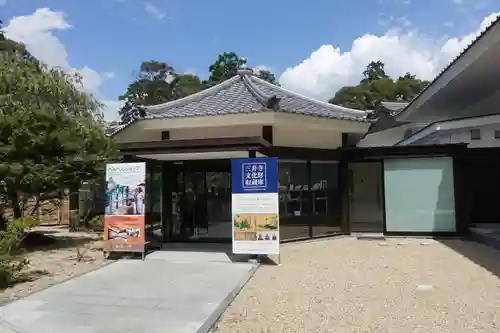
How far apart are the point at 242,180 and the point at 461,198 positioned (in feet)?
21.8

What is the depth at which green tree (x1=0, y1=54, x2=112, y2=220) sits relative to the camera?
33.1 ft

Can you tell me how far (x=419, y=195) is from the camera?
41.4ft

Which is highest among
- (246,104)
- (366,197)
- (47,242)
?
(246,104)

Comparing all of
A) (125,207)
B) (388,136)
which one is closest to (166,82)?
(388,136)

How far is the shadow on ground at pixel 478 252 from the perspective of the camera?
8.44m

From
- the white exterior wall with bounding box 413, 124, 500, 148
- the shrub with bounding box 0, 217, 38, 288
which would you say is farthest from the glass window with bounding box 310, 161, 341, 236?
the shrub with bounding box 0, 217, 38, 288

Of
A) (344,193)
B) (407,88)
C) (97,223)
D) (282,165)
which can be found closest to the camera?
(282,165)

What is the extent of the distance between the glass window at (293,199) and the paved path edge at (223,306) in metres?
3.69

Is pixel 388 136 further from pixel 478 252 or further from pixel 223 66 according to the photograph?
pixel 223 66

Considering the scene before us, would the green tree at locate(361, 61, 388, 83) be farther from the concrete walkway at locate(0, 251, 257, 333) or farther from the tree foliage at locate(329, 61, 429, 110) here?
the concrete walkway at locate(0, 251, 257, 333)

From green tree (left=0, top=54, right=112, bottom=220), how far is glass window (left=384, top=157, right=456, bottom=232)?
8.01 metres

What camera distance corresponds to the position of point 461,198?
12.3 m

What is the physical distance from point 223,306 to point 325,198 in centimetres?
726

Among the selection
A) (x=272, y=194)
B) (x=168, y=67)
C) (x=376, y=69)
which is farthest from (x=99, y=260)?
(x=376, y=69)
